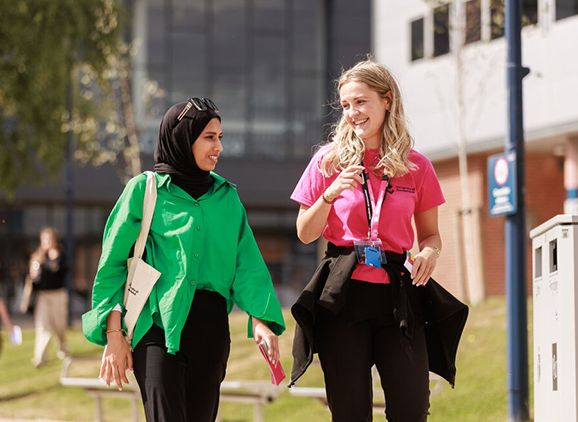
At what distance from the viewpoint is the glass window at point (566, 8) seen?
25.2 m

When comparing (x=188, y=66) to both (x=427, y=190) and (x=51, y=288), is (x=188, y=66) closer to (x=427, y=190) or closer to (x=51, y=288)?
(x=51, y=288)

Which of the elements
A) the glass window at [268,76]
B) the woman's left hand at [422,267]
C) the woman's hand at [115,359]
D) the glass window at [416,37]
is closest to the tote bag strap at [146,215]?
the woman's hand at [115,359]

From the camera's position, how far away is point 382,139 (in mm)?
5379

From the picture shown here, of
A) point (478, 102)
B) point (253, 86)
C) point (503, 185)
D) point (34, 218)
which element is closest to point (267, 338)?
point (503, 185)

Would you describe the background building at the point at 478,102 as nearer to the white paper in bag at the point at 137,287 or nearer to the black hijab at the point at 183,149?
the black hijab at the point at 183,149

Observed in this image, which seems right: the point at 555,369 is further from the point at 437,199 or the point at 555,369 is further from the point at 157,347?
the point at 157,347

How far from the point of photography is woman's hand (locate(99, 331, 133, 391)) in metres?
5.18

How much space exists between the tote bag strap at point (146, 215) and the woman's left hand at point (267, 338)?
55 cm

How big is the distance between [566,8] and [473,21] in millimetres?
1873

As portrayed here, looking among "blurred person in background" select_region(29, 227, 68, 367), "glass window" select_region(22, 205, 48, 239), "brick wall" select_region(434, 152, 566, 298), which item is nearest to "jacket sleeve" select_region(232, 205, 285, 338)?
"blurred person in background" select_region(29, 227, 68, 367)

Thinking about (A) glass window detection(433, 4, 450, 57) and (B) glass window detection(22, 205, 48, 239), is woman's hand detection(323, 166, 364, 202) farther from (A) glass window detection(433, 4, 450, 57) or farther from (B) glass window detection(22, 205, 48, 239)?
(B) glass window detection(22, 205, 48, 239)

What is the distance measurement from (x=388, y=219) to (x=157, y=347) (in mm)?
1040

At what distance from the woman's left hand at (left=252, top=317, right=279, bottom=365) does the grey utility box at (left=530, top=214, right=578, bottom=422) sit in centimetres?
128

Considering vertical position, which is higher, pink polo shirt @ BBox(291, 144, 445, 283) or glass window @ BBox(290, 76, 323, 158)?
glass window @ BBox(290, 76, 323, 158)
